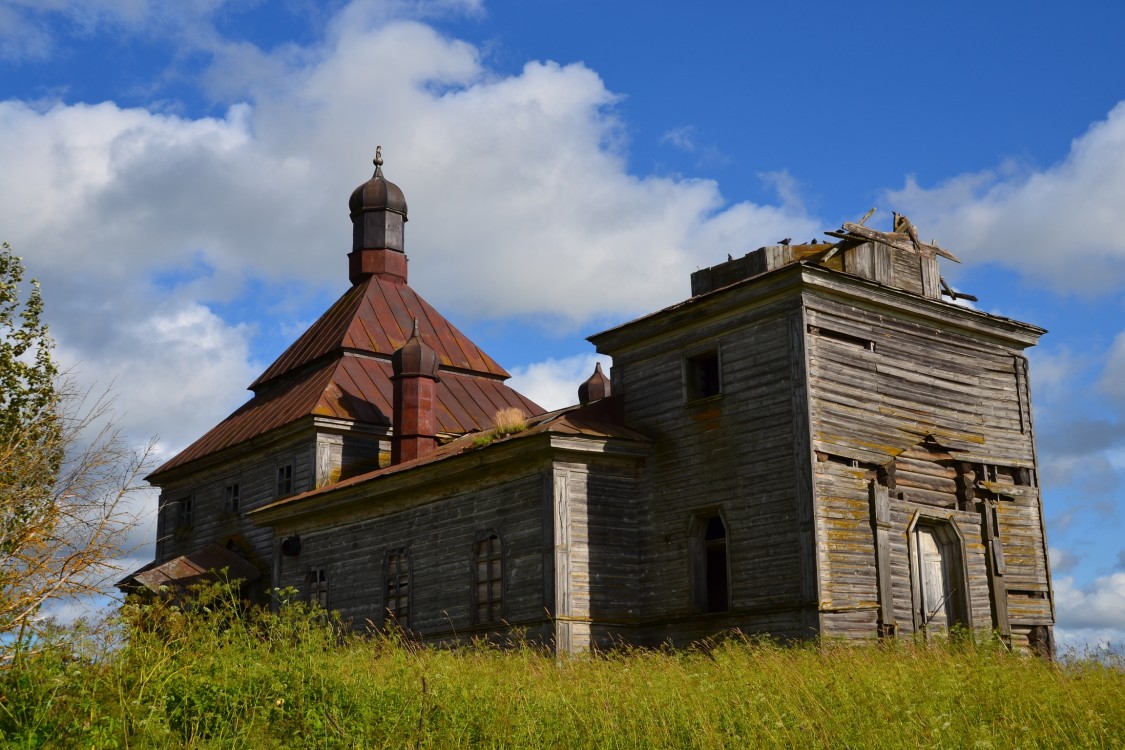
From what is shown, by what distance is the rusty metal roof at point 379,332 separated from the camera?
1204 inches

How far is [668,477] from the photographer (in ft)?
66.1

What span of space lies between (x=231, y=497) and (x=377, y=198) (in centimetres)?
993

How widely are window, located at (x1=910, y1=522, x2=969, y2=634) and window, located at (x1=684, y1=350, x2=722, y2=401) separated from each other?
4.16 metres

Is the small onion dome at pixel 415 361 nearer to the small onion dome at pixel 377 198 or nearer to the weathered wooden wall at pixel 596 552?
the weathered wooden wall at pixel 596 552

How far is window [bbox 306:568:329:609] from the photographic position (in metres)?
24.6

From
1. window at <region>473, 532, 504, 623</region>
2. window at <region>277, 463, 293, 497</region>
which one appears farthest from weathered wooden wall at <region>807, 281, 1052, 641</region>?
window at <region>277, 463, 293, 497</region>

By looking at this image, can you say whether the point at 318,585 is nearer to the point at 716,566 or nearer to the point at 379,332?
the point at 379,332

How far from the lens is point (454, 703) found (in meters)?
10.4

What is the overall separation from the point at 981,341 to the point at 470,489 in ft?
32.3

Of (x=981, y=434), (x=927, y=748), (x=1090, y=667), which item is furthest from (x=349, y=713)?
(x=981, y=434)

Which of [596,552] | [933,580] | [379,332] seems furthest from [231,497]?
[933,580]

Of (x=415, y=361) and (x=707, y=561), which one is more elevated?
(x=415, y=361)

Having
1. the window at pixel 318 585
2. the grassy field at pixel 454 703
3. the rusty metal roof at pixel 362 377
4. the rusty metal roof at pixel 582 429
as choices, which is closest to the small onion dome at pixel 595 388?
the rusty metal roof at pixel 362 377

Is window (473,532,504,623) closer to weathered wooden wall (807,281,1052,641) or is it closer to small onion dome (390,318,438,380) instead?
weathered wooden wall (807,281,1052,641)
